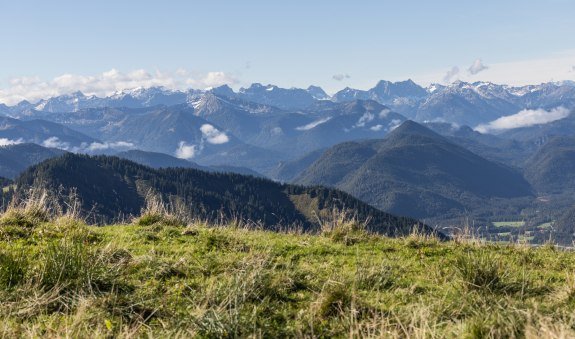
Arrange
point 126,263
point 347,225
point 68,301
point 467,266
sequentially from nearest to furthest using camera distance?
point 68,301 < point 467,266 < point 126,263 < point 347,225

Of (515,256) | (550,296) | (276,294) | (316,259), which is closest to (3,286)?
(276,294)

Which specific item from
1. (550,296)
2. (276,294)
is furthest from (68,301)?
(550,296)

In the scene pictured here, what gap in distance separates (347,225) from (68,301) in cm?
863

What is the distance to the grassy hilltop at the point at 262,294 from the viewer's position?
5.40 meters

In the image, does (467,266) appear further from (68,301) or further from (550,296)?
(68,301)

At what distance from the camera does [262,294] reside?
6977 millimetres

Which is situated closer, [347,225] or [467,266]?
[467,266]

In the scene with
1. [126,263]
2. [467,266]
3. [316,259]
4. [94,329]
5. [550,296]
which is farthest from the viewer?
[316,259]

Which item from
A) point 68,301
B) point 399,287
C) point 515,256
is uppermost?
point 68,301

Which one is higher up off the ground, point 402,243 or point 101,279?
point 101,279

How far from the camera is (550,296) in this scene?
22.7 ft

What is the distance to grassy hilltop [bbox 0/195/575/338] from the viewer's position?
17.7 ft

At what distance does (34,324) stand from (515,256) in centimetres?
1061

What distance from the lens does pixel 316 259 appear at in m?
10.4
